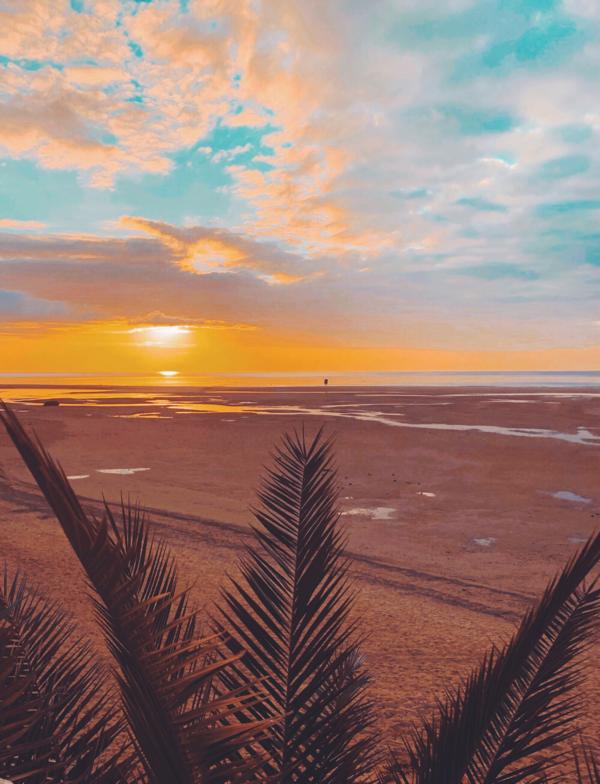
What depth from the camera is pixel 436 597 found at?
5.56 m

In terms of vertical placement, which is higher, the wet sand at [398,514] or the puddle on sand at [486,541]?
the wet sand at [398,514]

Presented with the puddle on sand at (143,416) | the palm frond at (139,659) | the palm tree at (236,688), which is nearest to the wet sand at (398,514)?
the palm tree at (236,688)

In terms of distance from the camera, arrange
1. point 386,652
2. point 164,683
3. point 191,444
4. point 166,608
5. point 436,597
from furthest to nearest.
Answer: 1. point 191,444
2. point 436,597
3. point 386,652
4. point 166,608
5. point 164,683

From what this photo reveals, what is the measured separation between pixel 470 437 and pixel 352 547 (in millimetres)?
12027

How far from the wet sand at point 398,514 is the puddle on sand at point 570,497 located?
0.06m

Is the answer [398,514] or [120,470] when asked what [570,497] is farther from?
[120,470]

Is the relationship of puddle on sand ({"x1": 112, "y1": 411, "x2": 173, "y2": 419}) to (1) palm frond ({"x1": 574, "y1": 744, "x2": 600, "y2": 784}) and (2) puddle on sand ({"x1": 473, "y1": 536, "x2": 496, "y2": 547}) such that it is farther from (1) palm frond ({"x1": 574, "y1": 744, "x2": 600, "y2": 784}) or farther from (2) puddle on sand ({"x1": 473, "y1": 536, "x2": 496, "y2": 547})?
(1) palm frond ({"x1": 574, "y1": 744, "x2": 600, "y2": 784})

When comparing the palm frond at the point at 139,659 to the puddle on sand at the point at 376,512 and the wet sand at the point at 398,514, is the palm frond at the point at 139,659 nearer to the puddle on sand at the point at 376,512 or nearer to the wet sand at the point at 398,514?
the wet sand at the point at 398,514

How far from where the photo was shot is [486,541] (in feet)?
25.0

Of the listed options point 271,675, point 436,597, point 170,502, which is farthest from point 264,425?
point 271,675

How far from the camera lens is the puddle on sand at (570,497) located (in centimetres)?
999

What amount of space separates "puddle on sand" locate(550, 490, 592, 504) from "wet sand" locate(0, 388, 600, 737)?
61 mm

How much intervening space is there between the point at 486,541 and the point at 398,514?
66.8 inches

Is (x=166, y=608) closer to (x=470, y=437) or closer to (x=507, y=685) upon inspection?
(x=507, y=685)
